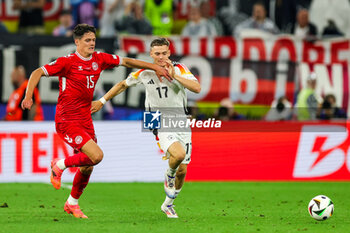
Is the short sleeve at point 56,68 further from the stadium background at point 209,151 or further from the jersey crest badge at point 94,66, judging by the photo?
the stadium background at point 209,151

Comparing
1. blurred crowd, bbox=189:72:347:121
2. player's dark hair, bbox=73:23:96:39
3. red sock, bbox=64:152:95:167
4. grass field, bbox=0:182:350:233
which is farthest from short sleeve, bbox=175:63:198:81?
blurred crowd, bbox=189:72:347:121

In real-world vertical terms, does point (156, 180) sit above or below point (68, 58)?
below

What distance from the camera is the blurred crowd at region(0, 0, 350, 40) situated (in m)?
17.6

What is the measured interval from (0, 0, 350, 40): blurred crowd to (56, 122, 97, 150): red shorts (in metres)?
8.53

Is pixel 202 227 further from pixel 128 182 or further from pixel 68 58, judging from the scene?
pixel 128 182

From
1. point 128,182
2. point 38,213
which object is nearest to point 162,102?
point 38,213

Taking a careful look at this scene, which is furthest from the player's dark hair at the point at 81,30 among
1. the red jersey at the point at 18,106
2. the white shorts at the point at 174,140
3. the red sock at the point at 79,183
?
the red jersey at the point at 18,106

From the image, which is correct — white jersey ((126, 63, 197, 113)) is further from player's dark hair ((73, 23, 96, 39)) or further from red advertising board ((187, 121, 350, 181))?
red advertising board ((187, 121, 350, 181))

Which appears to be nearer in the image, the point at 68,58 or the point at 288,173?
the point at 68,58

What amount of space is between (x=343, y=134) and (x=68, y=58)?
22.8ft

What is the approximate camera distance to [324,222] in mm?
9000

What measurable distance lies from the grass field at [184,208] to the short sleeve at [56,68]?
1.76 m

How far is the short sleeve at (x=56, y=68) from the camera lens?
28.7ft

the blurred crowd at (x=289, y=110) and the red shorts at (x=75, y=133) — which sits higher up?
the red shorts at (x=75, y=133)
